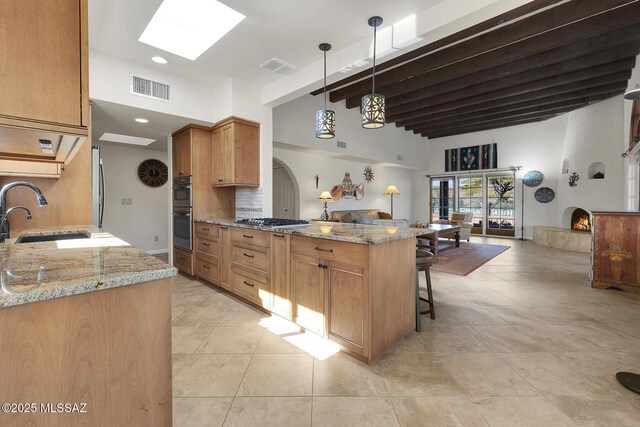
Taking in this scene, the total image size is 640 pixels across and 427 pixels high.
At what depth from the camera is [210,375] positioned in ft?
5.83

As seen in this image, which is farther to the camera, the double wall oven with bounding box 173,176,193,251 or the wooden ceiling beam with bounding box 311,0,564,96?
the double wall oven with bounding box 173,176,193,251

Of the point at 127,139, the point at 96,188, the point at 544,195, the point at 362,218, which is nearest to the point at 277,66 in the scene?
the point at 96,188

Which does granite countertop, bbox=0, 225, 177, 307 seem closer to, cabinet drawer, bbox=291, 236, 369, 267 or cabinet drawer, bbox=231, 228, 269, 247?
cabinet drawer, bbox=291, 236, 369, 267

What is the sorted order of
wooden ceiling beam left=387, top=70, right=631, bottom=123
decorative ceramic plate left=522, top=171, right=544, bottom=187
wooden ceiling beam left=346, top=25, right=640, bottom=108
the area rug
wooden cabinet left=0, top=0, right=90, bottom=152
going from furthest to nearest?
decorative ceramic plate left=522, top=171, right=544, bottom=187 → wooden ceiling beam left=387, top=70, right=631, bottom=123 → the area rug → wooden ceiling beam left=346, top=25, right=640, bottom=108 → wooden cabinet left=0, top=0, right=90, bottom=152

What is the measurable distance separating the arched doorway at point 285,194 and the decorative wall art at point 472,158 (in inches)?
233

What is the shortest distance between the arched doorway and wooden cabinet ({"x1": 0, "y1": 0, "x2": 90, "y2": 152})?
525 cm

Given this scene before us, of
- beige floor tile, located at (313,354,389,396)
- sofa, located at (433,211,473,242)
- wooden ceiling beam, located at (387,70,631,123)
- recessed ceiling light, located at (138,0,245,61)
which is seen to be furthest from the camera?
sofa, located at (433,211,473,242)

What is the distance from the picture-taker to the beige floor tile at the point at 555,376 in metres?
1.63

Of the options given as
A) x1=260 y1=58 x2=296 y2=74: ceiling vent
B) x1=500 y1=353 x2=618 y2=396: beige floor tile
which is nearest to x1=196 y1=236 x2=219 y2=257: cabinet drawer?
x1=260 y1=58 x2=296 y2=74: ceiling vent

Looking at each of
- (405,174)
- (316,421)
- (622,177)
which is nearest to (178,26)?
(316,421)

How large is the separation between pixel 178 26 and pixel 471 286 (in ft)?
14.3

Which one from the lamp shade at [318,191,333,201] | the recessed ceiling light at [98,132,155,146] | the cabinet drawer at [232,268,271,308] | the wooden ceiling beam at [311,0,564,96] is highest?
the wooden ceiling beam at [311,0,564,96]

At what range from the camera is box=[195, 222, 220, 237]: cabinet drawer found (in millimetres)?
3446

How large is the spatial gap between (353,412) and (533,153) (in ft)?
30.5
